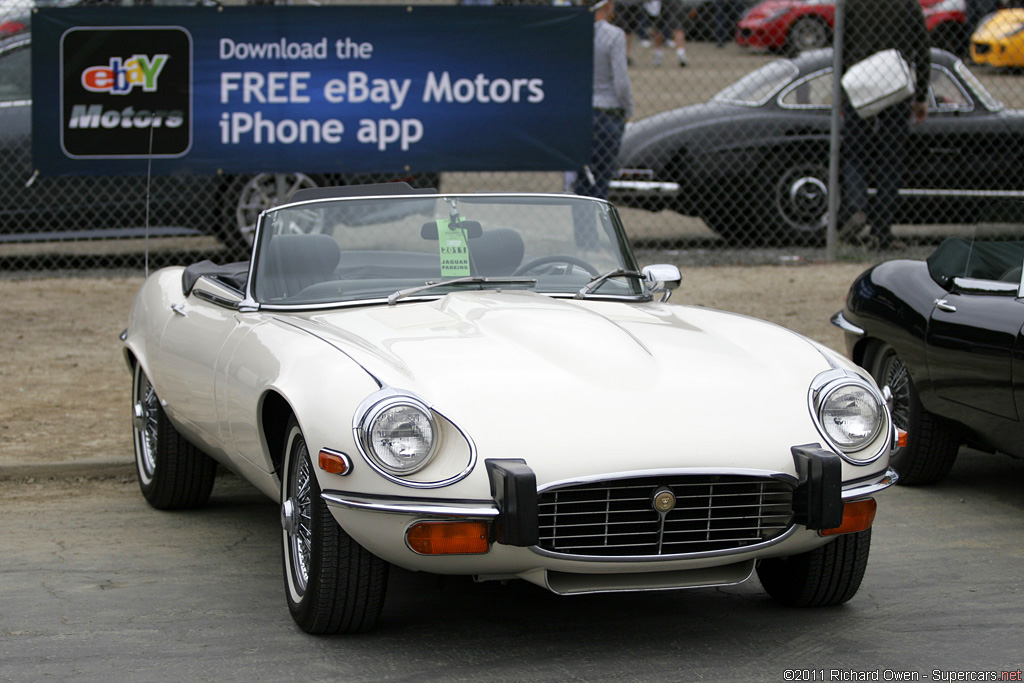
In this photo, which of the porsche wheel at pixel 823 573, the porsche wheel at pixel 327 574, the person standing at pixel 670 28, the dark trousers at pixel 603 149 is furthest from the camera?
the person standing at pixel 670 28

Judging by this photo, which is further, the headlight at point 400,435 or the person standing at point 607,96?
the person standing at point 607,96

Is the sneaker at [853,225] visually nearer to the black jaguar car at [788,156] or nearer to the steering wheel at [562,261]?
the black jaguar car at [788,156]

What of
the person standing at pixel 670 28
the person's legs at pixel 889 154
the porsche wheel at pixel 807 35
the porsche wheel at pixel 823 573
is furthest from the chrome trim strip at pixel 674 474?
the porsche wheel at pixel 807 35

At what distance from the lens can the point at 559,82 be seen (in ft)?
33.2

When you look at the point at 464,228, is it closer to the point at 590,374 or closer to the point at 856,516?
the point at 590,374

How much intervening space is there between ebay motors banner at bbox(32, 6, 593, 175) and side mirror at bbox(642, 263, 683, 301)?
4.95 m

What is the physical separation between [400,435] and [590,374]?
0.63 m

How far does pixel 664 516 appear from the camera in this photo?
3.64 m

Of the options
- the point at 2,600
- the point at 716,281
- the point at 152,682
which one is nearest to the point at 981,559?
the point at 152,682

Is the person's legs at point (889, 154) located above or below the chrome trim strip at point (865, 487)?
below

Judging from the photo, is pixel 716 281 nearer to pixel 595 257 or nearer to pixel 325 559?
pixel 595 257

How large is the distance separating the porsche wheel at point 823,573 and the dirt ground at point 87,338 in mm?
3155

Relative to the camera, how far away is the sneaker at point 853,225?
1140 centimetres

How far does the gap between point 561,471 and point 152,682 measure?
1.24 m
